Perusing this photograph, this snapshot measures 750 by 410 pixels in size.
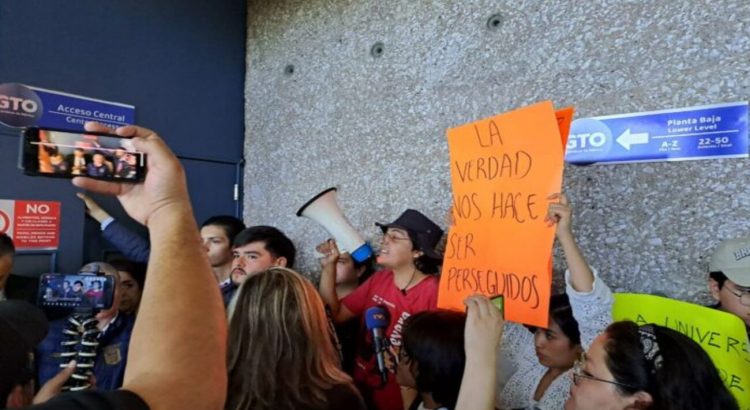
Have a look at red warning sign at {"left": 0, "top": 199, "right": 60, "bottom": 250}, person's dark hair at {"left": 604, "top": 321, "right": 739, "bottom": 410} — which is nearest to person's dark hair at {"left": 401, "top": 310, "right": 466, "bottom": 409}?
person's dark hair at {"left": 604, "top": 321, "right": 739, "bottom": 410}

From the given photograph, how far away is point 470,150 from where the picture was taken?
70.1 inches

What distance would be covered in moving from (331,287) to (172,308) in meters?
2.00

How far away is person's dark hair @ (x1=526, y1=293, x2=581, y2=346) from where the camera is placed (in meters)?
1.73

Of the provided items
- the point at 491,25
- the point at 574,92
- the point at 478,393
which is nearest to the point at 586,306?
the point at 478,393

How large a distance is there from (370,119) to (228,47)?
1.43 metres

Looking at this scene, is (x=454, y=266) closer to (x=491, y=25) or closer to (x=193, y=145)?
(x=491, y=25)

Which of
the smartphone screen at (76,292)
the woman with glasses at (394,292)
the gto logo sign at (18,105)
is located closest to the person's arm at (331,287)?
the woman with glasses at (394,292)

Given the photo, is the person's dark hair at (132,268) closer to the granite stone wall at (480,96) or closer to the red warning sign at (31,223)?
the red warning sign at (31,223)

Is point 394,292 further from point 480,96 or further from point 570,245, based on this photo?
point 480,96

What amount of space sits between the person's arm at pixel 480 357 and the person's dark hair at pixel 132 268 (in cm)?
206

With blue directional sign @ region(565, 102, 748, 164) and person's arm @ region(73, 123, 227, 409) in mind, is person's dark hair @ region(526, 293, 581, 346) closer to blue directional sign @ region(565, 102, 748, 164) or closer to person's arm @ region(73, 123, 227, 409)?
blue directional sign @ region(565, 102, 748, 164)

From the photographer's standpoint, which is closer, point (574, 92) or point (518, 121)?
point (518, 121)

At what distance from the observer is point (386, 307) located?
7.53 ft

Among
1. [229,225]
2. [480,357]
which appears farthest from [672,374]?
[229,225]
